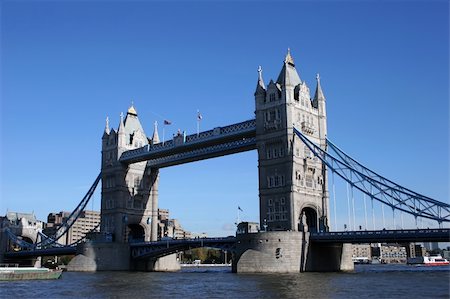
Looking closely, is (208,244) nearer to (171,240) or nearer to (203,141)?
(171,240)

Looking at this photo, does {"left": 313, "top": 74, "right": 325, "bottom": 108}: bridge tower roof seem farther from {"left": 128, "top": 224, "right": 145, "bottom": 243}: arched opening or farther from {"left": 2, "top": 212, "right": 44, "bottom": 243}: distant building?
{"left": 2, "top": 212, "right": 44, "bottom": 243}: distant building

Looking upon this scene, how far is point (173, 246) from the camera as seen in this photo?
94750 mm

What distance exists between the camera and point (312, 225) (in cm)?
8481

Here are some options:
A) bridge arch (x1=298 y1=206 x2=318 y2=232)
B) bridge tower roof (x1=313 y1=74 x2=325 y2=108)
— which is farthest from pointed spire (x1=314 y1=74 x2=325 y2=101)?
bridge arch (x1=298 y1=206 x2=318 y2=232)

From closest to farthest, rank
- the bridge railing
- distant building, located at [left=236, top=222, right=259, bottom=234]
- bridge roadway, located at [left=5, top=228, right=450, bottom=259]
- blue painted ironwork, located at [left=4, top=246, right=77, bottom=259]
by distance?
bridge roadway, located at [left=5, top=228, right=450, bottom=259] < distant building, located at [left=236, top=222, right=259, bottom=234] < the bridge railing < blue painted ironwork, located at [left=4, top=246, right=77, bottom=259]

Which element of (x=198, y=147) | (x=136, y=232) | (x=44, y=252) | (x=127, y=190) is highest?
(x=198, y=147)

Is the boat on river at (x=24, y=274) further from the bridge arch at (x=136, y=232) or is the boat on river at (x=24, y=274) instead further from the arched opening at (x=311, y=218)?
the bridge arch at (x=136, y=232)

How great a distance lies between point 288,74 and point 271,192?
57.2 ft

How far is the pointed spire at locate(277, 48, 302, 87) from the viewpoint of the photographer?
82.8 meters

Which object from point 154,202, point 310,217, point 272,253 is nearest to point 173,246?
point 154,202

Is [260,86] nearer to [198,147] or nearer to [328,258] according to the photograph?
[198,147]

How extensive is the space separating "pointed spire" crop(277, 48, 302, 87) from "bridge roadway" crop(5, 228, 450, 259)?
73.6ft

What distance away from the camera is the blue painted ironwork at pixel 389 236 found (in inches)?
2584

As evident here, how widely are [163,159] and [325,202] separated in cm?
3524
